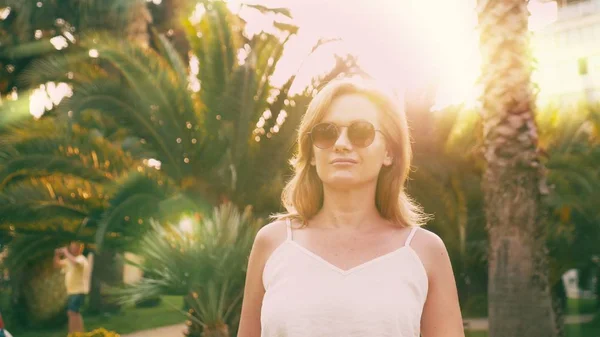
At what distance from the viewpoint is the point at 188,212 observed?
8953 mm

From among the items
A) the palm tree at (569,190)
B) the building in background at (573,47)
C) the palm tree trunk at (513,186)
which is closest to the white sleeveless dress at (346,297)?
the palm tree trunk at (513,186)

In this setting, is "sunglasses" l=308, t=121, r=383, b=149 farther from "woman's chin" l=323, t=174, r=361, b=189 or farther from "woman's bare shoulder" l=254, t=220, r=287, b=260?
"woman's bare shoulder" l=254, t=220, r=287, b=260

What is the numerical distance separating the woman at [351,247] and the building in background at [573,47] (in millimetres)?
37415

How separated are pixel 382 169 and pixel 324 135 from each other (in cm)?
23

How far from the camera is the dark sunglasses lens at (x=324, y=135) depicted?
6.72ft

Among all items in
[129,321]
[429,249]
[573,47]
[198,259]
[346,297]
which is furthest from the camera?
[573,47]

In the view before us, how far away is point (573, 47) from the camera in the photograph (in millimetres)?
39219

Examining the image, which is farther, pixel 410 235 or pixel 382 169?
pixel 382 169

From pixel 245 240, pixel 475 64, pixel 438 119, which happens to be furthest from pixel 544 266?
pixel 438 119

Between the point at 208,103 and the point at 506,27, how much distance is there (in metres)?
3.83

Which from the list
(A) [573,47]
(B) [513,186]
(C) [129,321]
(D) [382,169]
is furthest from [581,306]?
(A) [573,47]

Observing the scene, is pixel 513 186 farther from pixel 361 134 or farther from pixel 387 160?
pixel 361 134

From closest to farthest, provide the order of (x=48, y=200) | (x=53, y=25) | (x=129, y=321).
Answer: (x=48, y=200) → (x=53, y=25) → (x=129, y=321)

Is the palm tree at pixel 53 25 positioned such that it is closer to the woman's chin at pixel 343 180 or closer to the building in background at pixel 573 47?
the woman's chin at pixel 343 180
